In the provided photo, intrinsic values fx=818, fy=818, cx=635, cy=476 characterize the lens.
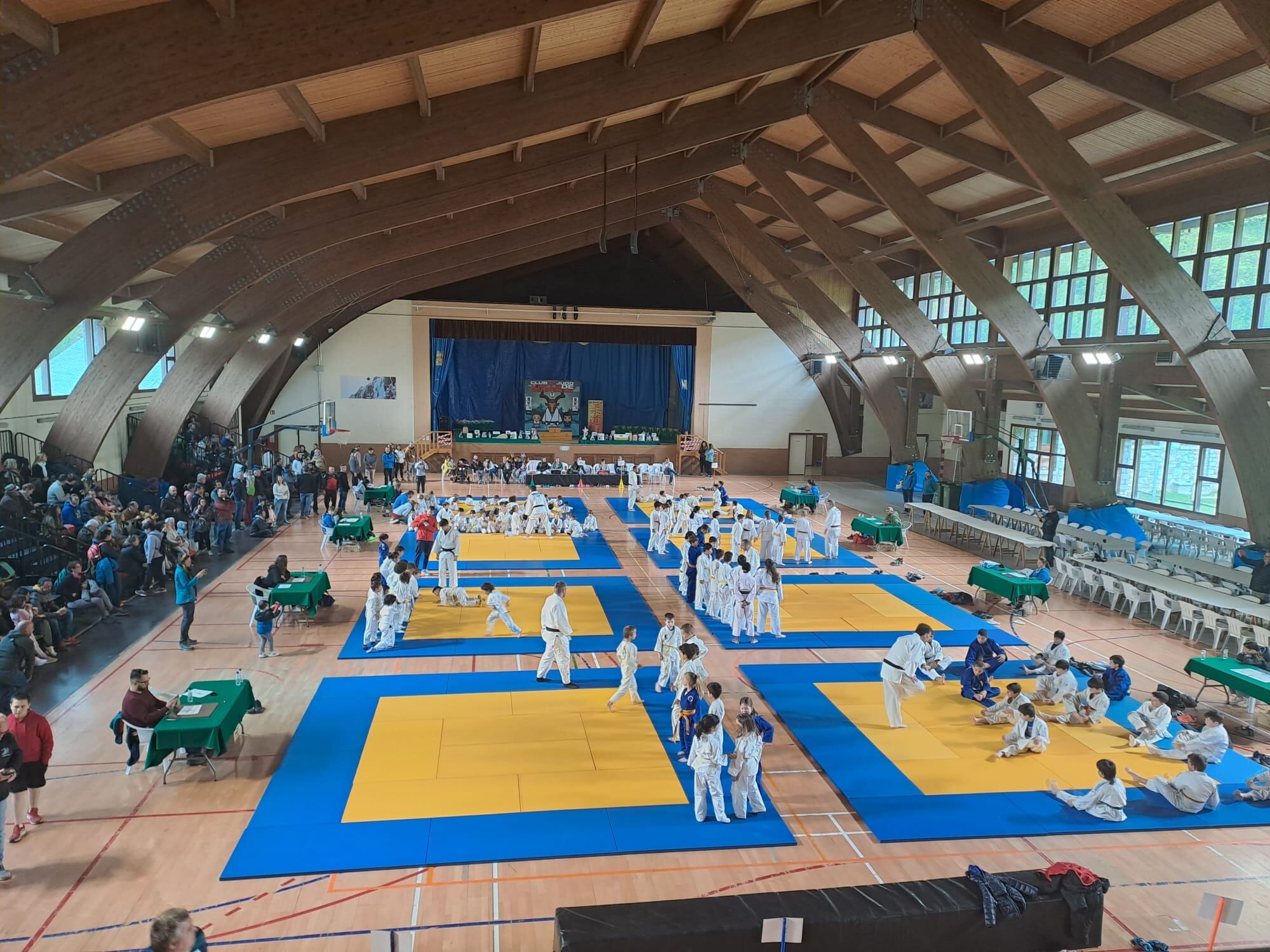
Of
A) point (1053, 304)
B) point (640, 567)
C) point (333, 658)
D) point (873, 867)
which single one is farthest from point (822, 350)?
point (873, 867)

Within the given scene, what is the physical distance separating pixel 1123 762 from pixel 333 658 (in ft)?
35.1

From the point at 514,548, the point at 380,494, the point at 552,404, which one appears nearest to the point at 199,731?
the point at 514,548

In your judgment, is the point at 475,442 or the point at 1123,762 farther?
the point at 475,442

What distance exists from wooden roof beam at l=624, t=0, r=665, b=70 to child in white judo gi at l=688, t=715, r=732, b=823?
8.54m

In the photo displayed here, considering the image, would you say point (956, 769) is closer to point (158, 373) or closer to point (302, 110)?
point (302, 110)

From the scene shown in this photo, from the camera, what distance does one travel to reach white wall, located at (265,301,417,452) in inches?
1284

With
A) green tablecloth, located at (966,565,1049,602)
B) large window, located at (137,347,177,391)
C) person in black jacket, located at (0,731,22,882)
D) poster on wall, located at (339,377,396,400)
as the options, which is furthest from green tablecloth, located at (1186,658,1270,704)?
poster on wall, located at (339,377,396,400)

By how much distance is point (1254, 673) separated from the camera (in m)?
11.3

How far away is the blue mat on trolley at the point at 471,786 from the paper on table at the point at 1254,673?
24.5 feet

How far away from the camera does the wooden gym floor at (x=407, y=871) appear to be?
6383mm

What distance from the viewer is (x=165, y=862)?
7.14 metres

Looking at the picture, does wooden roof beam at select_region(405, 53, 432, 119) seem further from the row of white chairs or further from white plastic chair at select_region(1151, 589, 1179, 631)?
white plastic chair at select_region(1151, 589, 1179, 631)

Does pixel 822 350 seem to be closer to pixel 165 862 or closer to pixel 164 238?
pixel 164 238

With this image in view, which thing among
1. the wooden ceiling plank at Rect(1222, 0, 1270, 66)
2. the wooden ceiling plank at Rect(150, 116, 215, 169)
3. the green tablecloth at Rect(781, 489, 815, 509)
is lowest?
the green tablecloth at Rect(781, 489, 815, 509)
